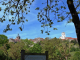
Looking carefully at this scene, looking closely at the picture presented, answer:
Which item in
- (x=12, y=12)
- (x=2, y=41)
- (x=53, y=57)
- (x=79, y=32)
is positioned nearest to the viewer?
(x=79, y=32)

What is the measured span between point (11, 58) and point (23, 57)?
35843 millimetres

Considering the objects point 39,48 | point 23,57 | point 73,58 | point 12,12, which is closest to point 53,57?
point 39,48

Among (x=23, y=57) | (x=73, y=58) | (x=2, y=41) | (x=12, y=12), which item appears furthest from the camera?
(x=2, y=41)

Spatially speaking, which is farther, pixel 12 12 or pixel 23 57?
pixel 23 57

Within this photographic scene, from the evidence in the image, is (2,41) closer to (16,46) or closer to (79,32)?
(16,46)

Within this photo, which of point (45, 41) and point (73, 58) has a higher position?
point (45, 41)

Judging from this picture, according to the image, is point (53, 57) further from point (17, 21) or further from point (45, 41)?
point (17, 21)

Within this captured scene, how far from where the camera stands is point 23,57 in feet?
33.1

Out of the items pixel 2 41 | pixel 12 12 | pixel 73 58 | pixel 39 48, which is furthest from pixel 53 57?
pixel 12 12

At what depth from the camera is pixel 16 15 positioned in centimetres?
837

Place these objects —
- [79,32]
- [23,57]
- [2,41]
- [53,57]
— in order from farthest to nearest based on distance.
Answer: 1. [2,41]
2. [53,57]
3. [23,57]
4. [79,32]

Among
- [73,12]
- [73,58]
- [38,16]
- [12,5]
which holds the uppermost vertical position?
[12,5]

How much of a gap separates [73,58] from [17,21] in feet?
136

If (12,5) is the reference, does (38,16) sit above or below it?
below
